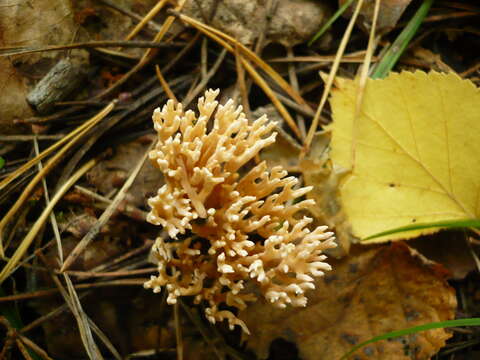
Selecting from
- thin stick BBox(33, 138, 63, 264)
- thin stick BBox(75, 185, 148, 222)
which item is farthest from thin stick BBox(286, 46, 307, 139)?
thin stick BBox(33, 138, 63, 264)

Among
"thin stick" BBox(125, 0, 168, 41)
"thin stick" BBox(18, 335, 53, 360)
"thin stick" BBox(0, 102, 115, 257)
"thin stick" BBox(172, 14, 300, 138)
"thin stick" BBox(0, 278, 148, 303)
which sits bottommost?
"thin stick" BBox(18, 335, 53, 360)

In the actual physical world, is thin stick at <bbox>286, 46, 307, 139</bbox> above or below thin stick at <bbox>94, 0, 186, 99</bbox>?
below

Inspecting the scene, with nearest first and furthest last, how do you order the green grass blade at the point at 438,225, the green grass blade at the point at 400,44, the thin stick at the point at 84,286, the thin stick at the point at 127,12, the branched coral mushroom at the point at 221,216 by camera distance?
the branched coral mushroom at the point at 221,216 → the green grass blade at the point at 438,225 → the thin stick at the point at 84,286 → the thin stick at the point at 127,12 → the green grass blade at the point at 400,44

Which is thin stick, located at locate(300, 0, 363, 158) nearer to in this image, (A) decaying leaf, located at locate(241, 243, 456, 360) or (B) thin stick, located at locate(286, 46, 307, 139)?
(B) thin stick, located at locate(286, 46, 307, 139)

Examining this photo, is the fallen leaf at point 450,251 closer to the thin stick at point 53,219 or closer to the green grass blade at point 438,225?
the green grass blade at point 438,225

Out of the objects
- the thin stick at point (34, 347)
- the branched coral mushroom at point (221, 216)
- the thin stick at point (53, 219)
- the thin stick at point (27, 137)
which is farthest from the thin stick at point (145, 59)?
the thin stick at point (34, 347)

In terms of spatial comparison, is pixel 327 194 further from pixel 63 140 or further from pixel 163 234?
pixel 63 140

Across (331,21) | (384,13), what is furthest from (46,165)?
(384,13)
